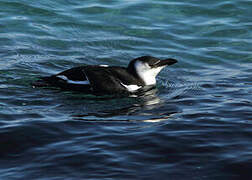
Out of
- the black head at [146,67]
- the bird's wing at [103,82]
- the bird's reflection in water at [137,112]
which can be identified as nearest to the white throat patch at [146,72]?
the black head at [146,67]

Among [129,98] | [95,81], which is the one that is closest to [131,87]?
[129,98]

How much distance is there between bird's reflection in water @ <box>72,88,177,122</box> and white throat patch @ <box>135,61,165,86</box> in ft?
2.64

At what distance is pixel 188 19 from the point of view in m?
13.8

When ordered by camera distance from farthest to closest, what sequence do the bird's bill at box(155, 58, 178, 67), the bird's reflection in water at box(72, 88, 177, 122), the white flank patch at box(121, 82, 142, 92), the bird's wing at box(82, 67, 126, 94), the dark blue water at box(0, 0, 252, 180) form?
the bird's bill at box(155, 58, 178, 67), the white flank patch at box(121, 82, 142, 92), the bird's wing at box(82, 67, 126, 94), the bird's reflection in water at box(72, 88, 177, 122), the dark blue water at box(0, 0, 252, 180)

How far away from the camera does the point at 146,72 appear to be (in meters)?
9.22

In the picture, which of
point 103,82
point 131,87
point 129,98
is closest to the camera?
point 129,98

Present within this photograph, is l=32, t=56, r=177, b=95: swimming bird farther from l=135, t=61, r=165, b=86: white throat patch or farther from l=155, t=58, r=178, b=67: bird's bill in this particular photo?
l=155, t=58, r=178, b=67: bird's bill

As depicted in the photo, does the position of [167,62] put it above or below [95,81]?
above

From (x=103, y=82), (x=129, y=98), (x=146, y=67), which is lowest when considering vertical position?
(x=129, y=98)

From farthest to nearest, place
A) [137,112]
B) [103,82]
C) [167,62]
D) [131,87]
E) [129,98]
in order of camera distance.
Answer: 1. [167,62]
2. [131,87]
3. [103,82]
4. [129,98]
5. [137,112]

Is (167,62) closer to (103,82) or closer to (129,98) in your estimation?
(129,98)

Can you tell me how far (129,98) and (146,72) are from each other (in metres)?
0.95

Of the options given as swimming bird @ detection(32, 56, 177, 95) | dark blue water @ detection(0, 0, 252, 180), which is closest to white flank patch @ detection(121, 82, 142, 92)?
swimming bird @ detection(32, 56, 177, 95)

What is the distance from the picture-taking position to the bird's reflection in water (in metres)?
7.08
